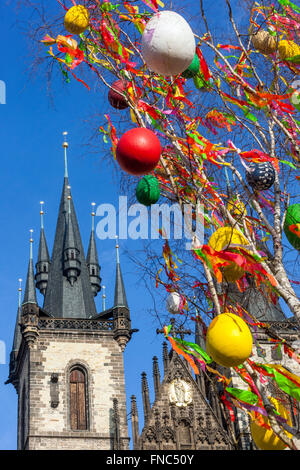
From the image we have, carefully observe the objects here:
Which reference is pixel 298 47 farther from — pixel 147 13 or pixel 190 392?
pixel 190 392

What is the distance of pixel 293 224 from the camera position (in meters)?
7.11

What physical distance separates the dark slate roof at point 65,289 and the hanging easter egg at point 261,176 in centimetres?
2691

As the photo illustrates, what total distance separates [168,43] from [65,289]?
28.7 m

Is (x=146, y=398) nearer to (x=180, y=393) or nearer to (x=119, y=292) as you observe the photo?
(x=180, y=393)

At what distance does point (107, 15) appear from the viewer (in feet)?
25.0

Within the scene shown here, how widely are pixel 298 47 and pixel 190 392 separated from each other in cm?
2447

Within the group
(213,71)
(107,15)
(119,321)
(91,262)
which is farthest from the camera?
(91,262)

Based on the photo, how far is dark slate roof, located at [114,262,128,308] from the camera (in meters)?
33.3

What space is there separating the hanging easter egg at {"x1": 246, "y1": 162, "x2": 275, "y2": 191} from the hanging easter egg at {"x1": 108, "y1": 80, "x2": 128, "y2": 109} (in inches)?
59.1

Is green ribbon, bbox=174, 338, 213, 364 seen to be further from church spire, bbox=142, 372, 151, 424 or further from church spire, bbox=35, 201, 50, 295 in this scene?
church spire, bbox=35, 201, 50, 295

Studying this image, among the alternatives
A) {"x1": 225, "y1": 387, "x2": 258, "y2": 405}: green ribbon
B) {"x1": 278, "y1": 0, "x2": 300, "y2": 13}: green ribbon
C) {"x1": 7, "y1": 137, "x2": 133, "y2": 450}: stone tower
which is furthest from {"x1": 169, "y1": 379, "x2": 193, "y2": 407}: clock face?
{"x1": 225, "y1": 387, "x2": 258, "y2": 405}: green ribbon

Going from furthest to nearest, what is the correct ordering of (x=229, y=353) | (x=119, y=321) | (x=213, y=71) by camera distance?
(x=119, y=321) < (x=213, y=71) < (x=229, y=353)

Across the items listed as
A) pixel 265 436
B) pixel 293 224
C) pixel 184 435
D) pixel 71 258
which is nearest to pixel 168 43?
pixel 293 224
